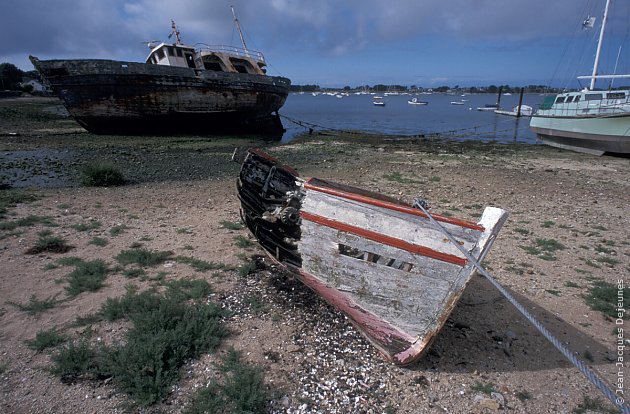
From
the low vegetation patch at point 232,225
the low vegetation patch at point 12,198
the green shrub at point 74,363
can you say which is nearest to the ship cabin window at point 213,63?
the low vegetation patch at point 12,198

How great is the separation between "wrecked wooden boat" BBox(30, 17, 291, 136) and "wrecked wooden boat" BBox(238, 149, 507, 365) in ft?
62.8

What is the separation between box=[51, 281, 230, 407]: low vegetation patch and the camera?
145 inches

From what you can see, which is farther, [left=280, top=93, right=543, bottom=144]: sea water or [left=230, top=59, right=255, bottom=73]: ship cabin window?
[left=280, top=93, right=543, bottom=144]: sea water

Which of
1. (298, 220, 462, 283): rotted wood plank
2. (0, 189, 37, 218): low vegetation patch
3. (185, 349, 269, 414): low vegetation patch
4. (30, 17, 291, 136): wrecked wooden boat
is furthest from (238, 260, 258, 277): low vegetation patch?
(30, 17, 291, 136): wrecked wooden boat

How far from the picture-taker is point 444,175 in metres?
14.5

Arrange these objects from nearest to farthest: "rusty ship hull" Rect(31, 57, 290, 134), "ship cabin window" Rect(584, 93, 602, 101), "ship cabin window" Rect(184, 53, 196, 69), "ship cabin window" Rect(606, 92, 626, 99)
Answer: "rusty ship hull" Rect(31, 57, 290, 134), "ship cabin window" Rect(606, 92, 626, 99), "ship cabin window" Rect(584, 93, 602, 101), "ship cabin window" Rect(184, 53, 196, 69)

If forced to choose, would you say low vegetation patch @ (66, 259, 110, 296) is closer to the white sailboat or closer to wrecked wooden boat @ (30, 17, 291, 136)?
wrecked wooden boat @ (30, 17, 291, 136)

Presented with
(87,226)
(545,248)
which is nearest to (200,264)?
(87,226)

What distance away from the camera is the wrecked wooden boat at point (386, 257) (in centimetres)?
380

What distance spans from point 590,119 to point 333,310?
22.6 m

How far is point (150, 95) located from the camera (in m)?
20.6

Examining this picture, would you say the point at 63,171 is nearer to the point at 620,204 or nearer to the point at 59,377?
the point at 59,377

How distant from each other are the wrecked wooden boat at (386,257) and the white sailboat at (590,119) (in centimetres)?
2116

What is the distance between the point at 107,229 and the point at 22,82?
9108 centimetres
